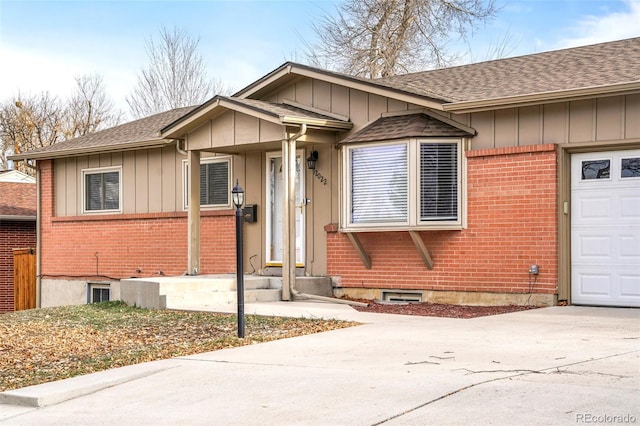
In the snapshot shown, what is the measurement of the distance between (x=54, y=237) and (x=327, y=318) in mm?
10535

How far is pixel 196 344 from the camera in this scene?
30.9ft

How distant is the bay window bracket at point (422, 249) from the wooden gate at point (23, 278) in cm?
1160

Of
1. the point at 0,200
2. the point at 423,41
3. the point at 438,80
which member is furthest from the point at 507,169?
the point at 423,41

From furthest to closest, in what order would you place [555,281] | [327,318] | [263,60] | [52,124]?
1. [52,124]
2. [263,60]
3. [555,281]
4. [327,318]

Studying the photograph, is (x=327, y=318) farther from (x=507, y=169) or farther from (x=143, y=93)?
(x=143, y=93)

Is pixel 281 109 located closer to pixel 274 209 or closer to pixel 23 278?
pixel 274 209

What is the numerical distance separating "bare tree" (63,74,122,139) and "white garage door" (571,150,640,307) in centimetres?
3226

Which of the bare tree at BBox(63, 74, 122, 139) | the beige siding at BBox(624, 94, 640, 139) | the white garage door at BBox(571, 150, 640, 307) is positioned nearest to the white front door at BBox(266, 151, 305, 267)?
the white garage door at BBox(571, 150, 640, 307)

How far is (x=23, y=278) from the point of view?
21.2m

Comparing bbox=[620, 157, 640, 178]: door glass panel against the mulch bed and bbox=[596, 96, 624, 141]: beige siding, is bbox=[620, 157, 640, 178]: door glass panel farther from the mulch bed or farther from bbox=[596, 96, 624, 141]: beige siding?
the mulch bed

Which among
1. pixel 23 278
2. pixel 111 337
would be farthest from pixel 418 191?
pixel 23 278

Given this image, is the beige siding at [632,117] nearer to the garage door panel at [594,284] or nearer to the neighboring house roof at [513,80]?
the neighboring house roof at [513,80]

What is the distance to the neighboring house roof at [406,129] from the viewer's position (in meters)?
12.9

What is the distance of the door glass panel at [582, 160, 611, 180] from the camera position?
39.2 ft
